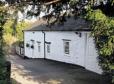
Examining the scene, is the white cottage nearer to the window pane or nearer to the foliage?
the window pane

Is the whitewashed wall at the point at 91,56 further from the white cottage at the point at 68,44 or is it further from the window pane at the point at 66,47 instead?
the window pane at the point at 66,47

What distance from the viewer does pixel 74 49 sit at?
25.7m

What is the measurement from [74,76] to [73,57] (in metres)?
6.75

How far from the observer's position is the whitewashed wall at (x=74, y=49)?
21913mm

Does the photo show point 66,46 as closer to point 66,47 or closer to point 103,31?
point 66,47

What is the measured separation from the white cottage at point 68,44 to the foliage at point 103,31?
18.3 feet

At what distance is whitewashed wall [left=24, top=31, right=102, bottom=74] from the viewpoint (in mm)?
21913

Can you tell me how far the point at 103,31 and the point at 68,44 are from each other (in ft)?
50.0

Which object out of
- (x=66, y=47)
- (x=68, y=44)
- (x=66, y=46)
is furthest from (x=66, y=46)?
(x=68, y=44)

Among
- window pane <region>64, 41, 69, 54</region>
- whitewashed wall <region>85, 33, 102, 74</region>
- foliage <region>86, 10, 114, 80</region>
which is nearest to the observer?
foliage <region>86, 10, 114, 80</region>

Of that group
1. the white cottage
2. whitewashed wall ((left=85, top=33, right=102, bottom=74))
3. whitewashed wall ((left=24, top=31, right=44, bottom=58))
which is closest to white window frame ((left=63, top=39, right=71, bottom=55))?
the white cottage

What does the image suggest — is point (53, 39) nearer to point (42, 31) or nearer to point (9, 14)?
point (42, 31)

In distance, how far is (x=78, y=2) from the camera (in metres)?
12.7

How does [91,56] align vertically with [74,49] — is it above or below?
below
